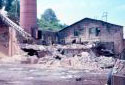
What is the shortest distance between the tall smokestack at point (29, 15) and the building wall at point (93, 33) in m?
6.98

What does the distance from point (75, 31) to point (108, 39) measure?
20.2ft

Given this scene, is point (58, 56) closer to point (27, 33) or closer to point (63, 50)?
point (63, 50)

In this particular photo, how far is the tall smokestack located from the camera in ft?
129

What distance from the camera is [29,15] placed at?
39656mm

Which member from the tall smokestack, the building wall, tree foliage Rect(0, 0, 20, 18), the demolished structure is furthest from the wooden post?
tree foliage Rect(0, 0, 20, 18)

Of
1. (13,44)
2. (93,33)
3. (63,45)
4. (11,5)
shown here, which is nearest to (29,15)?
(63,45)

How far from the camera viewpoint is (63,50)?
34.4 meters

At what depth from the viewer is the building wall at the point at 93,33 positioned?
39875mm

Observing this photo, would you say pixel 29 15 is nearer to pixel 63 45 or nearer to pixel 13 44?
pixel 63 45

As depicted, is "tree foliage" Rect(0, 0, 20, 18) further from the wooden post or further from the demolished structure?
the wooden post

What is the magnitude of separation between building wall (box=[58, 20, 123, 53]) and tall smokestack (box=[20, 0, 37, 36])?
22.9ft

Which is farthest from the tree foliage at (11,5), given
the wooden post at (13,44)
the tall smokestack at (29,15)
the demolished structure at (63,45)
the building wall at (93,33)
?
the wooden post at (13,44)

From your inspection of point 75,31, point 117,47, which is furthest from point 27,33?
point 117,47

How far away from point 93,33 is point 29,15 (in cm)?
1021
